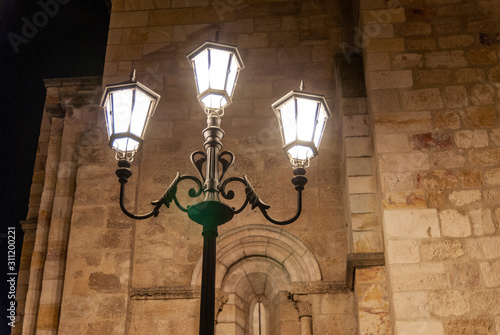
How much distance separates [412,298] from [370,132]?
1910 millimetres

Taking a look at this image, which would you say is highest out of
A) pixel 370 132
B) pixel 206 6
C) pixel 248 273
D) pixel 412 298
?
pixel 206 6

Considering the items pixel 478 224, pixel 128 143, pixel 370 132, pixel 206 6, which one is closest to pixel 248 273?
pixel 370 132

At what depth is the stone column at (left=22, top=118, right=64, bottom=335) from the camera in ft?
20.9

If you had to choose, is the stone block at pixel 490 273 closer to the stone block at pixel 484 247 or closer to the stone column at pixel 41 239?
the stone block at pixel 484 247

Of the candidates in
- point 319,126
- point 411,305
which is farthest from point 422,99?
point 411,305

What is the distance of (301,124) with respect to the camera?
403 centimetres

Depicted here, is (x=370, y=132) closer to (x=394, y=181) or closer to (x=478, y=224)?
(x=394, y=181)

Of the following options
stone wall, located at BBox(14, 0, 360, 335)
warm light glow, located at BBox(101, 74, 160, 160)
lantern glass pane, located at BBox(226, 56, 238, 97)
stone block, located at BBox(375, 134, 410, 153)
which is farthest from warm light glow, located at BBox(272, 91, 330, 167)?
stone wall, located at BBox(14, 0, 360, 335)

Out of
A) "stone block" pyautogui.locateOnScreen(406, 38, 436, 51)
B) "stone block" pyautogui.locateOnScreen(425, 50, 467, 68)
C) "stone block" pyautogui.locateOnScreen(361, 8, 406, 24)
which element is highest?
"stone block" pyautogui.locateOnScreen(361, 8, 406, 24)

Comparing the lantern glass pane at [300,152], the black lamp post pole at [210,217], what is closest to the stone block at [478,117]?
the lantern glass pane at [300,152]

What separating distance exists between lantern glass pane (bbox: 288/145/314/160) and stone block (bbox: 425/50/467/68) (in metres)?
2.32

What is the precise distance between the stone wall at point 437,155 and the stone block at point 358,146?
461 mm

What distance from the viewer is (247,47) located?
7.38 meters

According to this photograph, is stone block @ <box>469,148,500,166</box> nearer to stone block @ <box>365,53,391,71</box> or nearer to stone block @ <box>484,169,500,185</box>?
stone block @ <box>484,169,500,185</box>
